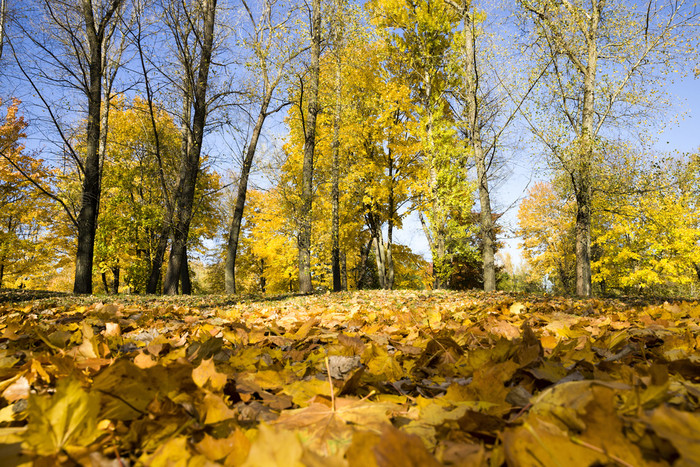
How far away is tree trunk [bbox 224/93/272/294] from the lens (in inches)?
497

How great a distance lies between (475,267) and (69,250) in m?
23.1

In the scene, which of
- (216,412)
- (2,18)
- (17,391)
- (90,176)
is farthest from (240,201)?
(216,412)

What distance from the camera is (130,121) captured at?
61.8 ft

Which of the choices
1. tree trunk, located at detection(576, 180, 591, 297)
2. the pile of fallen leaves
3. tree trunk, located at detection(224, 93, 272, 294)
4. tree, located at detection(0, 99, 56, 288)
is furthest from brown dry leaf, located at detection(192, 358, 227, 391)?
tree, located at detection(0, 99, 56, 288)

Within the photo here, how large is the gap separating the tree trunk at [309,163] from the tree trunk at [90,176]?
515cm

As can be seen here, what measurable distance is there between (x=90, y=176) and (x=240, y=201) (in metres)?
4.70

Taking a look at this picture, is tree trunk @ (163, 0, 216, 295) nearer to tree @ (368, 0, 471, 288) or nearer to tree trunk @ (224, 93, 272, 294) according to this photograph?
tree trunk @ (224, 93, 272, 294)

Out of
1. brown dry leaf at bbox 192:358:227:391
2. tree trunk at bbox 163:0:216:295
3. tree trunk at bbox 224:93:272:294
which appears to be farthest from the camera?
tree trunk at bbox 224:93:272:294

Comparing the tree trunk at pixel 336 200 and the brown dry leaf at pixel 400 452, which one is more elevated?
the tree trunk at pixel 336 200

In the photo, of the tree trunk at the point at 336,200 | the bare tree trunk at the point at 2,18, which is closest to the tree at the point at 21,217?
the bare tree trunk at the point at 2,18

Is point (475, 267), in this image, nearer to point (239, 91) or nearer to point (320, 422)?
point (239, 91)

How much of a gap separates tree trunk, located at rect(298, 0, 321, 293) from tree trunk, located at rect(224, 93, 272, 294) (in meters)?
2.28

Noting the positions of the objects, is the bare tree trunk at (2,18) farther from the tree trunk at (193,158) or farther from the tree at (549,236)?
the tree at (549,236)

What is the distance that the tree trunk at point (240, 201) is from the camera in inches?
497
